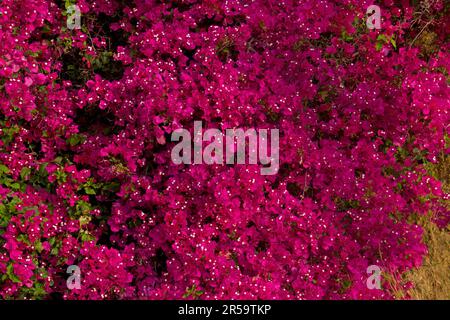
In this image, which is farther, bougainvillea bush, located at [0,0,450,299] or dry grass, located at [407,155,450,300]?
dry grass, located at [407,155,450,300]

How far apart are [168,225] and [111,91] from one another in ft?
3.16

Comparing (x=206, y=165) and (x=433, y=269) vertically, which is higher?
(x=206, y=165)

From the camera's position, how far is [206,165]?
4.22m

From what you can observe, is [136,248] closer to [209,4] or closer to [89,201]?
[89,201]

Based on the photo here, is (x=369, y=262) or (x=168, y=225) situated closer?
(x=168, y=225)

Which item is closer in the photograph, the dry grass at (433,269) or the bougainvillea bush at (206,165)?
the bougainvillea bush at (206,165)

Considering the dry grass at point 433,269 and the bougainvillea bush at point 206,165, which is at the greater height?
the bougainvillea bush at point 206,165

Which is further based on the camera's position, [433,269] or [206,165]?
[433,269]

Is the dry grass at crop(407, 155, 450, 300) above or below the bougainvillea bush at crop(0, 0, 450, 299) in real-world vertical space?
below

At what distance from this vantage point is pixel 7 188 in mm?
4301

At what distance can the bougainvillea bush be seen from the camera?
4.17 metres

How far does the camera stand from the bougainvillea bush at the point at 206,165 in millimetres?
4168

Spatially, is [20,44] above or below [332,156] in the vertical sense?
above
